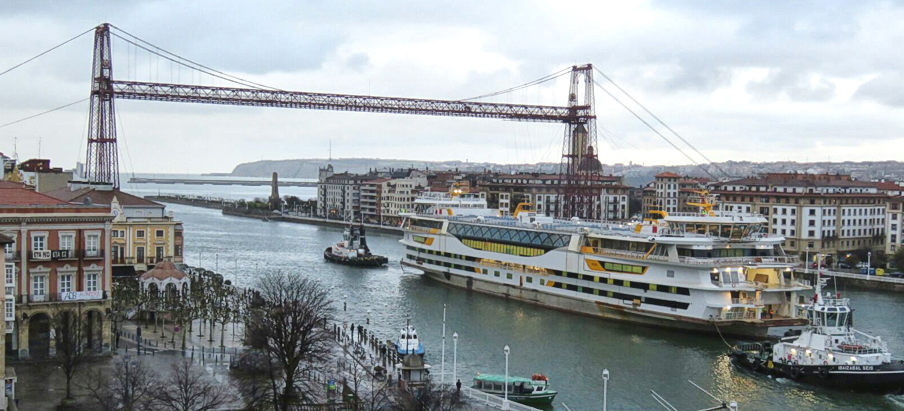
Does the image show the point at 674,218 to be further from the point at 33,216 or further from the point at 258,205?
the point at 258,205

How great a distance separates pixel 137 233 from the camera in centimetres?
2938

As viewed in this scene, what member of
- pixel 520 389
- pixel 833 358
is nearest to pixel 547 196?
pixel 833 358

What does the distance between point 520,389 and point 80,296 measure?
942 centimetres

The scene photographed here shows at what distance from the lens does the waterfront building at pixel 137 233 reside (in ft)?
94.9

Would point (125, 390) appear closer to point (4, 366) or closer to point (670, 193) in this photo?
point (4, 366)

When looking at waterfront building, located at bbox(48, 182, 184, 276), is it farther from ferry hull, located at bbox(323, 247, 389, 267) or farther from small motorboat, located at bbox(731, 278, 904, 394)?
small motorboat, located at bbox(731, 278, 904, 394)

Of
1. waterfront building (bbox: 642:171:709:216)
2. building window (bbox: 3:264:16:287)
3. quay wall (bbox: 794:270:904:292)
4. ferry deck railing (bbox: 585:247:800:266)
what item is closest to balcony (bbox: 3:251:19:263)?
building window (bbox: 3:264:16:287)

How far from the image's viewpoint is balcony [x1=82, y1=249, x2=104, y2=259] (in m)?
19.0

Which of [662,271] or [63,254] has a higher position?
[63,254]

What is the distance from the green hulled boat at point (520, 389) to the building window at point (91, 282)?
337 inches

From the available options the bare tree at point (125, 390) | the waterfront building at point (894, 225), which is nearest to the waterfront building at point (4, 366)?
the bare tree at point (125, 390)

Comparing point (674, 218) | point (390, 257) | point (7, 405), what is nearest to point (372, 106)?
point (390, 257)

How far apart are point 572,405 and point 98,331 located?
10.1 metres

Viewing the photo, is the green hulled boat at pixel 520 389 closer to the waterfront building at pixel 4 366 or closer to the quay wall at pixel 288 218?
the waterfront building at pixel 4 366
